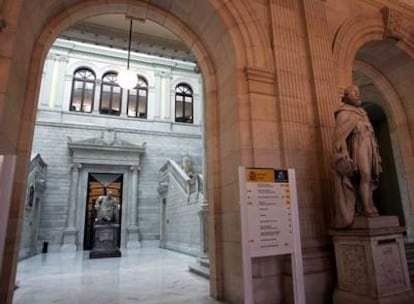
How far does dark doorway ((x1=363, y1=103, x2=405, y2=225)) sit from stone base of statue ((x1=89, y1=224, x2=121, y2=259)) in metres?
8.82

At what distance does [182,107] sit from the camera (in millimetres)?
17625

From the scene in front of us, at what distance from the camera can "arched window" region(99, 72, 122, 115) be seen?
15914mm

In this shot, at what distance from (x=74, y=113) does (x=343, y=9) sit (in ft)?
44.5

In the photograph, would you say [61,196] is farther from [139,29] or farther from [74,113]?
[139,29]

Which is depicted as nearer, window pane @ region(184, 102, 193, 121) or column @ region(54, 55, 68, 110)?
column @ region(54, 55, 68, 110)

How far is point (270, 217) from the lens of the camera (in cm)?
293

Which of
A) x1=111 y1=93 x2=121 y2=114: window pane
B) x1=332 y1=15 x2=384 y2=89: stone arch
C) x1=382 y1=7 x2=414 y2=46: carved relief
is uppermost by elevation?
x1=111 y1=93 x2=121 y2=114: window pane

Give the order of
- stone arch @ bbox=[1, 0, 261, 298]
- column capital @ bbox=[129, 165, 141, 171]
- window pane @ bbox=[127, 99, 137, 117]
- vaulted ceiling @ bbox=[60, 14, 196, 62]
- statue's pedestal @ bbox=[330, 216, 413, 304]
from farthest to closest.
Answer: window pane @ bbox=[127, 99, 137, 117] < column capital @ bbox=[129, 165, 141, 171] < vaulted ceiling @ bbox=[60, 14, 196, 62] < stone arch @ bbox=[1, 0, 261, 298] < statue's pedestal @ bbox=[330, 216, 413, 304]

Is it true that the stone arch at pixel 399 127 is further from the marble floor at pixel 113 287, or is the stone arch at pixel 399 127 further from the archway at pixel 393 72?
the marble floor at pixel 113 287

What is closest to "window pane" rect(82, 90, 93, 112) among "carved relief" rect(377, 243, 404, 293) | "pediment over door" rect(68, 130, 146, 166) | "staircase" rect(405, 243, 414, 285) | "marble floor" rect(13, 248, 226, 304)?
"pediment over door" rect(68, 130, 146, 166)

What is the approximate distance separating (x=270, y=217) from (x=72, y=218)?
12.7m

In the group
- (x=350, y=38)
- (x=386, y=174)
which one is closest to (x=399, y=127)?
(x=386, y=174)

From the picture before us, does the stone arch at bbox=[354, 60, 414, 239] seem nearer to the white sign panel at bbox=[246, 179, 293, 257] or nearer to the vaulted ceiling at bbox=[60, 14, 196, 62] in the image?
the white sign panel at bbox=[246, 179, 293, 257]

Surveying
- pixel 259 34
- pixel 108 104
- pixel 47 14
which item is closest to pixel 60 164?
pixel 108 104
